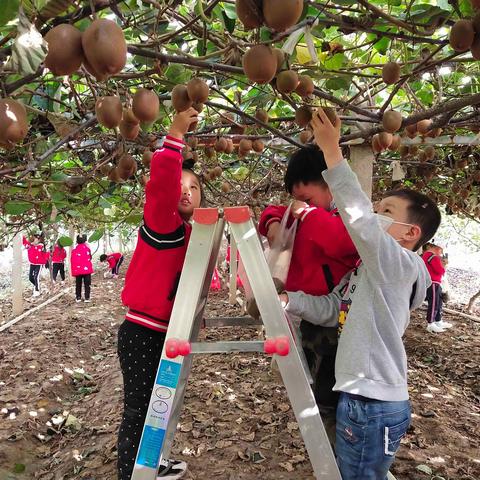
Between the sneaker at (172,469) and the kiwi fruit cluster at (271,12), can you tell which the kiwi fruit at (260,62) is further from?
the sneaker at (172,469)

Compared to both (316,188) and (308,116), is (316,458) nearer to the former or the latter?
(316,188)

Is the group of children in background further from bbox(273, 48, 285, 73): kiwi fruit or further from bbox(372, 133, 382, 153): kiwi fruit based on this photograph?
bbox(273, 48, 285, 73): kiwi fruit

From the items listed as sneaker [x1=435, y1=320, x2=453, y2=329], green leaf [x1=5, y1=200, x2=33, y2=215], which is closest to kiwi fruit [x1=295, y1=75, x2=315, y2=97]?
green leaf [x1=5, y1=200, x2=33, y2=215]

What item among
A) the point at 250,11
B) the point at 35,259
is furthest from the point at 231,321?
the point at 35,259

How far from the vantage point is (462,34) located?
110 centimetres

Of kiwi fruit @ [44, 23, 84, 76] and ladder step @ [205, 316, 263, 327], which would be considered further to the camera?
ladder step @ [205, 316, 263, 327]

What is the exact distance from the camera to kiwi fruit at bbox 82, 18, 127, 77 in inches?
35.7

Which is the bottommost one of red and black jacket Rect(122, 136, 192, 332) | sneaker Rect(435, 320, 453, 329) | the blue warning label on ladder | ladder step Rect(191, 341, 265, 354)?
the blue warning label on ladder

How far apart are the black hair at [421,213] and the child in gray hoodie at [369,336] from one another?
17cm

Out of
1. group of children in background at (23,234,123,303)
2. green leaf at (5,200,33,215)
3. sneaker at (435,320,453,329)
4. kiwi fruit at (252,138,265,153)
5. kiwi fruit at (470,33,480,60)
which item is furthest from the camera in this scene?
group of children in background at (23,234,123,303)

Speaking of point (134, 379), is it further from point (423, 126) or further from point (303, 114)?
point (423, 126)

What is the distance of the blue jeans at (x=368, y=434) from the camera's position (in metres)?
1.40

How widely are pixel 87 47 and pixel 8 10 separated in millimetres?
220

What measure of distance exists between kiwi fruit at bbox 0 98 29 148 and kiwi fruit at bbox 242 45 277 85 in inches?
20.7
